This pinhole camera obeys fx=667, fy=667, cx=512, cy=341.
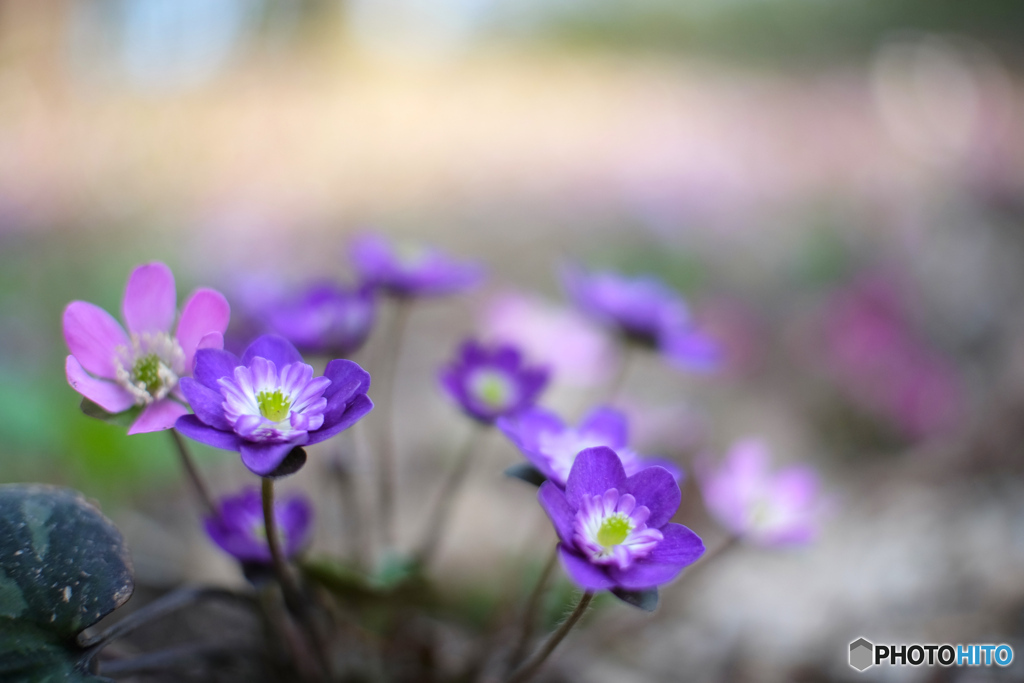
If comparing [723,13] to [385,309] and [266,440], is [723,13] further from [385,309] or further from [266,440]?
[266,440]

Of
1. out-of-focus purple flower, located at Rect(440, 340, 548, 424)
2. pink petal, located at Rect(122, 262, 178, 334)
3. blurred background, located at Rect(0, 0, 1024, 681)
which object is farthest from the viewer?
blurred background, located at Rect(0, 0, 1024, 681)

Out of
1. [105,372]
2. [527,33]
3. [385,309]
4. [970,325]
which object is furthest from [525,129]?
[105,372]

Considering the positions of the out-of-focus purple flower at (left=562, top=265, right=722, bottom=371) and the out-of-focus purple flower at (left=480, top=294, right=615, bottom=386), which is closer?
the out-of-focus purple flower at (left=562, top=265, right=722, bottom=371)

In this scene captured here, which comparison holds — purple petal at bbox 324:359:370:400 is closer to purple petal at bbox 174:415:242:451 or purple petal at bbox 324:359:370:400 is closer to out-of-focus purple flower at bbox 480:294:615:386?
purple petal at bbox 174:415:242:451

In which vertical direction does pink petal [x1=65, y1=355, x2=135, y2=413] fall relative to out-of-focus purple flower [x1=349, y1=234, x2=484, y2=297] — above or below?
below

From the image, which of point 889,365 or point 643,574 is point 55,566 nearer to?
point 643,574

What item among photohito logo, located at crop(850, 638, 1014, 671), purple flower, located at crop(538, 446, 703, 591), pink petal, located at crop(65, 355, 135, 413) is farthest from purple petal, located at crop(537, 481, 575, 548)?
photohito logo, located at crop(850, 638, 1014, 671)

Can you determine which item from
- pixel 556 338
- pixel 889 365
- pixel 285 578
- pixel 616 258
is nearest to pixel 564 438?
pixel 285 578
